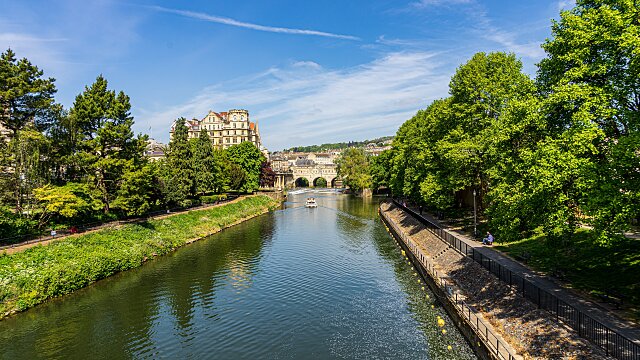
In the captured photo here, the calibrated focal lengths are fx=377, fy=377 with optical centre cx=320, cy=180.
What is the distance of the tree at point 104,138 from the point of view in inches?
1784

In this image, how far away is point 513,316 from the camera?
2048 centimetres

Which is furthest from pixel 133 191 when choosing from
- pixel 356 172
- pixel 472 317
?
pixel 356 172

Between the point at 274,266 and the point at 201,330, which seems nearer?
the point at 201,330

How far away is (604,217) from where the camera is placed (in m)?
16.0

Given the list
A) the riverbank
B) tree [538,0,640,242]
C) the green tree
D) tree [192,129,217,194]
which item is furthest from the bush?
tree [538,0,640,242]

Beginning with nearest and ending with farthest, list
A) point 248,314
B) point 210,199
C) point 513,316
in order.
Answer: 1. point 513,316
2. point 248,314
3. point 210,199

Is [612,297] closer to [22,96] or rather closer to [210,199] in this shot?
[22,96]

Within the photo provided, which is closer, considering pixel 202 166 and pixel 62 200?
pixel 62 200

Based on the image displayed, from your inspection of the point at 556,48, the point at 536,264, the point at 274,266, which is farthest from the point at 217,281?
the point at 556,48

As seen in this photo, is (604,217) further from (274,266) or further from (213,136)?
(213,136)

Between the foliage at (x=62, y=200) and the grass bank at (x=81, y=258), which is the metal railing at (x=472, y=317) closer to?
the grass bank at (x=81, y=258)

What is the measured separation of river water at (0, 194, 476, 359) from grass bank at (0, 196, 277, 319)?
1.14m

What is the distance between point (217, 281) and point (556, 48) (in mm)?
32616

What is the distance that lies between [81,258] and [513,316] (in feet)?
120
